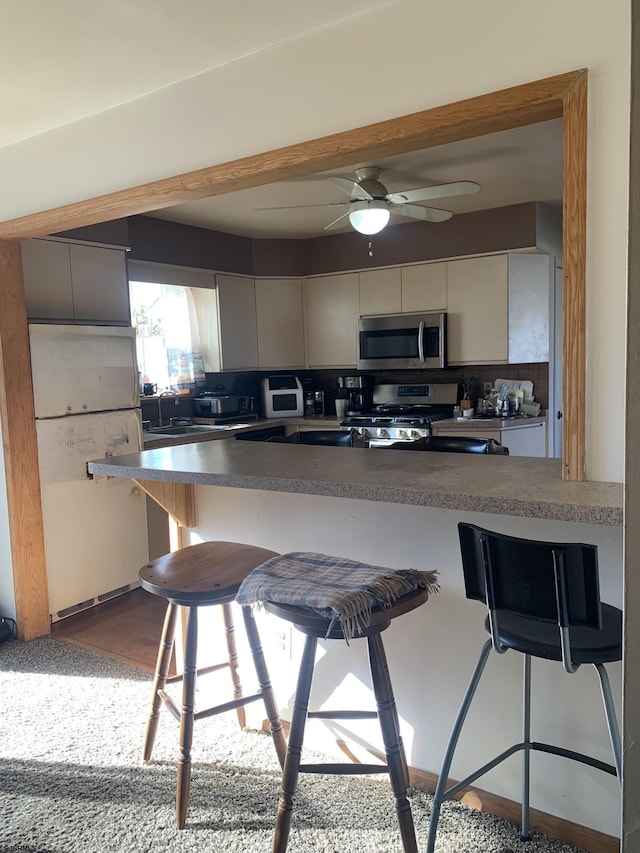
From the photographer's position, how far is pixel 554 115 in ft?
5.71

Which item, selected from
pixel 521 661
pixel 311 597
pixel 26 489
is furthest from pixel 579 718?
pixel 26 489

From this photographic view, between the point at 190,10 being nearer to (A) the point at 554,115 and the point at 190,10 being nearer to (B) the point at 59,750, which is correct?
(A) the point at 554,115

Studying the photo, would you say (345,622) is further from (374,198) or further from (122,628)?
(374,198)

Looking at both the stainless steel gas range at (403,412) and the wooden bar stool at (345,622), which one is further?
the stainless steel gas range at (403,412)

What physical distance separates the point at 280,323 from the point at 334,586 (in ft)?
13.3

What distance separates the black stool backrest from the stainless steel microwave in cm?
352

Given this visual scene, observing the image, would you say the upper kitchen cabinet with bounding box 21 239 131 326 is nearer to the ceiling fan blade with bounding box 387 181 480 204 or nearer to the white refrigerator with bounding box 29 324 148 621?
the white refrigerator with bounding box 29 324 148 621

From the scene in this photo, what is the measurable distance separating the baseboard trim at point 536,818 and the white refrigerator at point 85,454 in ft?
7.31

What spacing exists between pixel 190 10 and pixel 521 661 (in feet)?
6.98

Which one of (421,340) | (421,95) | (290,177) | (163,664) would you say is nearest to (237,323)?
(421,340)

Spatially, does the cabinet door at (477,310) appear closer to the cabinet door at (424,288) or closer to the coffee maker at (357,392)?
the cabinet door at (424,288)

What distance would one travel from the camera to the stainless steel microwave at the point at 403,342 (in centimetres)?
490

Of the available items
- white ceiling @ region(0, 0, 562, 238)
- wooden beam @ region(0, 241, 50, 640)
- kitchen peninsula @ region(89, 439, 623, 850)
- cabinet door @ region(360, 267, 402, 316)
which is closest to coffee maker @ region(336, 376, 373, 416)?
cabinet door @ region(360, 267, 402, 316)

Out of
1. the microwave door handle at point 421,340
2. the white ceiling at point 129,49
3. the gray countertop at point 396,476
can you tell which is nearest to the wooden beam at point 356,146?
the white ceiling at point 129,49
